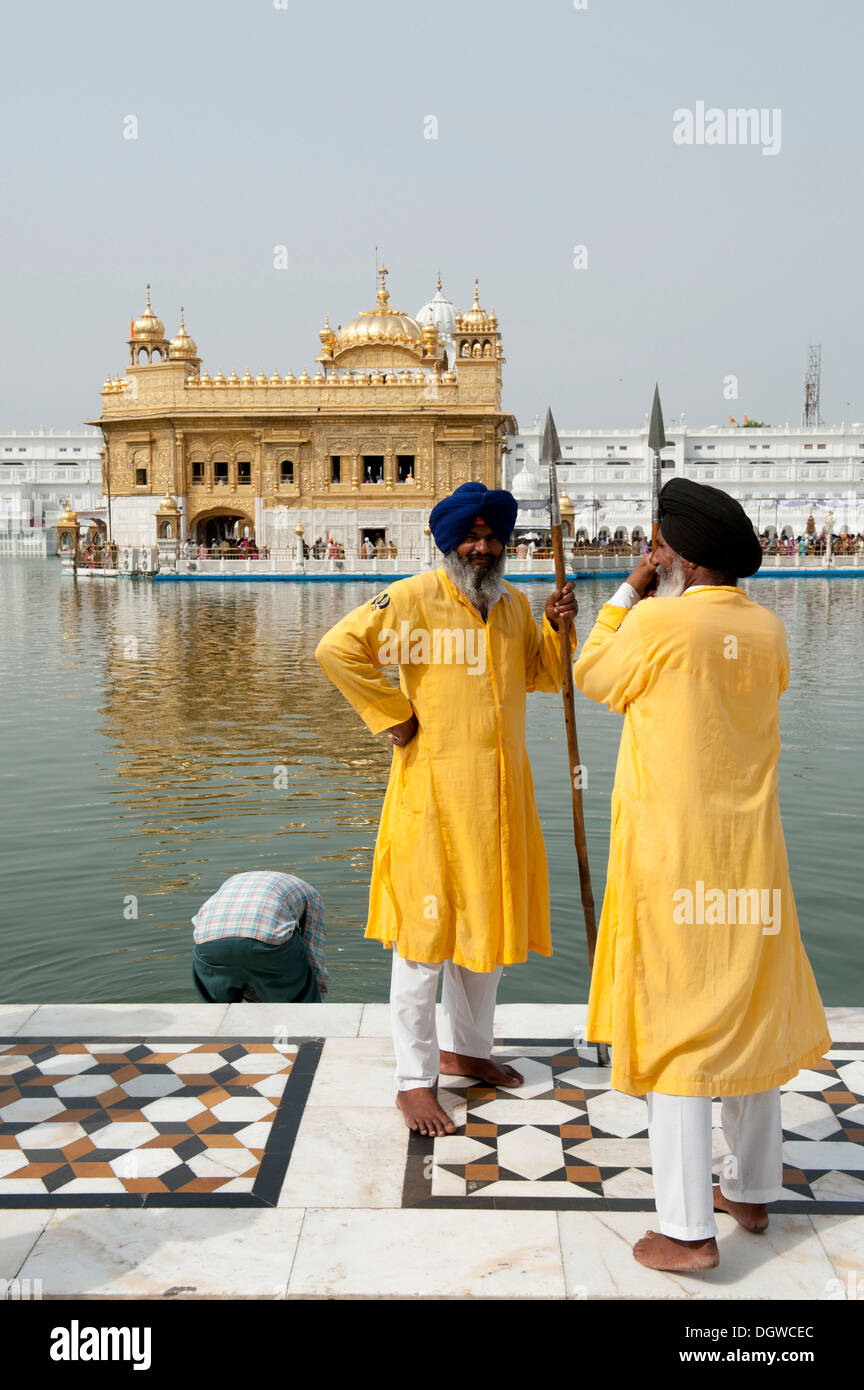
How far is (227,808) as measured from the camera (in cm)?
732

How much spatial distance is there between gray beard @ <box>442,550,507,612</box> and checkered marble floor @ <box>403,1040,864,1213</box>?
1.31 metres

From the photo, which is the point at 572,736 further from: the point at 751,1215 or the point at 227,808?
the point at 227,808

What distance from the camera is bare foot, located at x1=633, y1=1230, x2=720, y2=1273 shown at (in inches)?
94.0

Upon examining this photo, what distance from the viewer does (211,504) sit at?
43.2m

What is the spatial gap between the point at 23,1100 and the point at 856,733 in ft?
26.5

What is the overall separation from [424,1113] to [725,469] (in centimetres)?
5777

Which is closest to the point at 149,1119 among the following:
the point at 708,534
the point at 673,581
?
the point at 673,581

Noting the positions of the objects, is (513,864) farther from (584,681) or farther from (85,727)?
(85,727)

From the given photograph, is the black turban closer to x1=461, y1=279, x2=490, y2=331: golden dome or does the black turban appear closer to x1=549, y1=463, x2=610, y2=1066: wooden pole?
x1=549, y1=463, x2=610, y2=1066: wooden pole

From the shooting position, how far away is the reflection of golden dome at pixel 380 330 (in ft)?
146

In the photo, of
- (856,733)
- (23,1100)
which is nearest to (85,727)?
(856,733)

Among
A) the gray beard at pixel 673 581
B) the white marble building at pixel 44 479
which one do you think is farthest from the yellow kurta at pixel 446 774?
the white marble building at pixel 44 479
